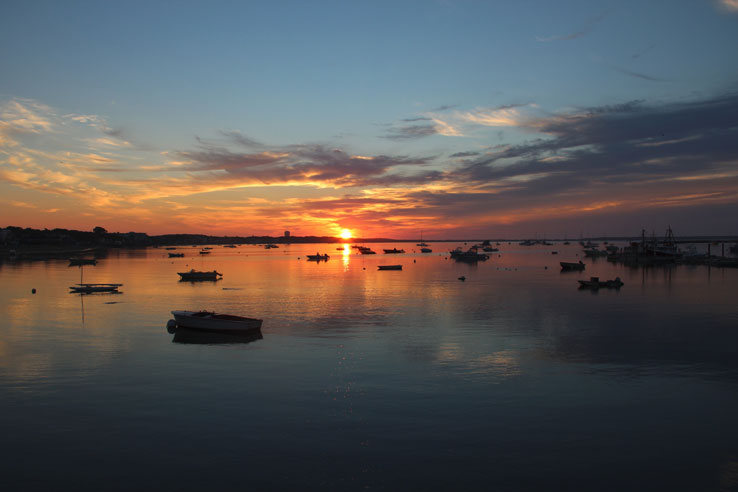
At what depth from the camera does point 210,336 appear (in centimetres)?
3653

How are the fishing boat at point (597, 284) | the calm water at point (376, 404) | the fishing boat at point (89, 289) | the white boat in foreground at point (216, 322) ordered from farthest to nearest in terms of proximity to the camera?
the fishing boat at point (597, 284) < the fishing boat at point (89, 289) < the white boat in foreground at point (216, 322) < the calm water at point (376, 404)

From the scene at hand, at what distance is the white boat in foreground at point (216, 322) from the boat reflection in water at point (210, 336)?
1.30 feet

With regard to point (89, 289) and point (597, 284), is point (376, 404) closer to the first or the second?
point (89, 289)

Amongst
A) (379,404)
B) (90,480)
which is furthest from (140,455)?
(379,404)

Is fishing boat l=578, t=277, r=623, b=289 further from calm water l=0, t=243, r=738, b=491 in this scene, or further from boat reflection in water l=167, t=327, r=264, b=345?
boat reflection in water l=167, t=327, r=264, b=345

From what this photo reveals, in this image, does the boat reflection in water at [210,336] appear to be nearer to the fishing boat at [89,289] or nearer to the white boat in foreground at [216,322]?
the white boat in foreground at [216,322]

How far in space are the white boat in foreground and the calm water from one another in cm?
130

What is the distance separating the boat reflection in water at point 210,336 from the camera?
34875mm

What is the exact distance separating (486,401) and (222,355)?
17.5 meters

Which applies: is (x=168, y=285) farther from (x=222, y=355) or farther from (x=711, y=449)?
(x=711, y=449)

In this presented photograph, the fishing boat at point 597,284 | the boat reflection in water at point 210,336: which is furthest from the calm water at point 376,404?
the fishing boat at point 597,284

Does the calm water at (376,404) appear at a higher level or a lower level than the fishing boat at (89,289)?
lower

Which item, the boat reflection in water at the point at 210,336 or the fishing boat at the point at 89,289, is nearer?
the boat reflection in water at the point at 210,336

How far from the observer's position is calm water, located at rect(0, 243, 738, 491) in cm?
1482
